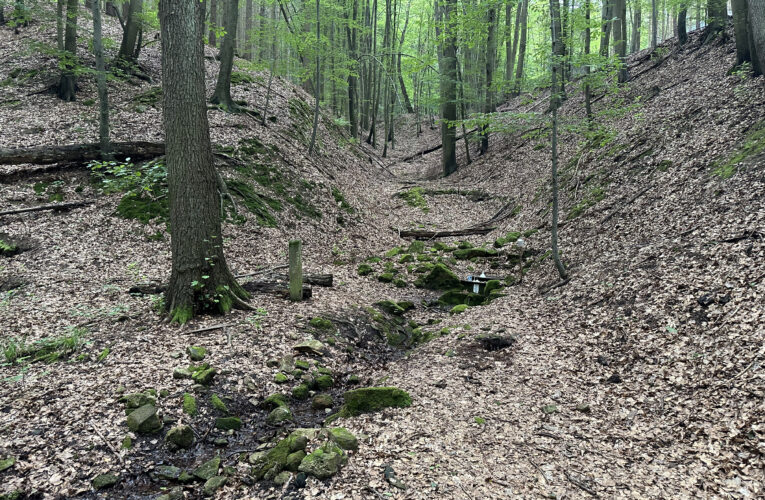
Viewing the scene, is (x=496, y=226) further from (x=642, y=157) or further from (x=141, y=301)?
(x=141, y=301)

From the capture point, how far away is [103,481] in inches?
143

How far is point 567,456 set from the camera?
407cm

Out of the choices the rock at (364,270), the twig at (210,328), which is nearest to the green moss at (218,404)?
the twig at (210,328)

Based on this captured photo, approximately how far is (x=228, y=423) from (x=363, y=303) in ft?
13.5

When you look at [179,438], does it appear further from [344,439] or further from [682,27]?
[682,27]

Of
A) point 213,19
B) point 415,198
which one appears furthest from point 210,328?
point 213,19

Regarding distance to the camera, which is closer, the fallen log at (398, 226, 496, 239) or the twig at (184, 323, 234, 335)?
the twig at (184, 323, 234, 335)

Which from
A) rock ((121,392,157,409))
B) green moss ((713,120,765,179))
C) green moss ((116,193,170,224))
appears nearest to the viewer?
rock ((121,392,157,409))

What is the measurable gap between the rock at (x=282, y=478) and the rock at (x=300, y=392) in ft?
4.86

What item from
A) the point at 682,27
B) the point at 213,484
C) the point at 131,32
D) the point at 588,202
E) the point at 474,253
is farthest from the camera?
the point at 682,27

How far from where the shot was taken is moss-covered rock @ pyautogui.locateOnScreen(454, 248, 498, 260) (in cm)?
1103

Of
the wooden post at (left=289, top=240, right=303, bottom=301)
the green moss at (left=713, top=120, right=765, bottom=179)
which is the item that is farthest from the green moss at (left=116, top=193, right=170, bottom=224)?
the green moss at (left=713, top=120, right=765, bottom=179)

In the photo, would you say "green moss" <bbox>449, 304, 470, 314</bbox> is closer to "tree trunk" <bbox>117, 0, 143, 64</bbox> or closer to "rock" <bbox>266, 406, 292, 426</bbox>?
"rock" <bbox>266, 406, 292, 426</bbox>

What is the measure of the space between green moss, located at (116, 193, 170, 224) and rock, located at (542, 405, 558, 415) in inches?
346
